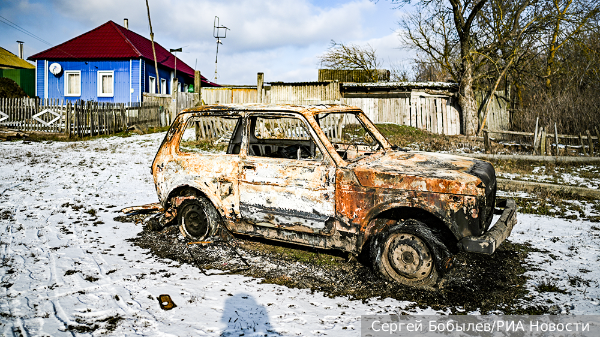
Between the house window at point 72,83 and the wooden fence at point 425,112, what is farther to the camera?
the house window at point 72,83

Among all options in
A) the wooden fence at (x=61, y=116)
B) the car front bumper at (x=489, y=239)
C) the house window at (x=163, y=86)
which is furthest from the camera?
the house window at (x=163, y=86)

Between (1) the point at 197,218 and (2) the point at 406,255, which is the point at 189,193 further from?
(2) the point at 406,255

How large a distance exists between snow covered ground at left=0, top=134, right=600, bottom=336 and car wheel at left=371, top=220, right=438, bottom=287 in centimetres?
38

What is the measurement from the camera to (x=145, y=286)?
3824 mm

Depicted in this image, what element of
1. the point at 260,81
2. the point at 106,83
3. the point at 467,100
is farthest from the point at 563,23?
the point at 106,83

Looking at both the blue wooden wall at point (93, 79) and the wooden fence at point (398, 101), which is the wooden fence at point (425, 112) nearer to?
the wooden fence at point (398, 101)

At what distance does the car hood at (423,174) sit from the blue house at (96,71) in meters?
22.5

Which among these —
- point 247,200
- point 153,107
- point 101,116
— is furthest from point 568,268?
point 153,107

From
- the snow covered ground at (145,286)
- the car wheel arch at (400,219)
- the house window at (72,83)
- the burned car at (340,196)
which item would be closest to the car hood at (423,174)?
the burned car at (340,196)

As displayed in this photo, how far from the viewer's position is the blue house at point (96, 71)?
2400cm

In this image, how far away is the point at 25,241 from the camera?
502 centimetres

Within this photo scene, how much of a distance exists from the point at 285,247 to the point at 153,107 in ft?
54.7

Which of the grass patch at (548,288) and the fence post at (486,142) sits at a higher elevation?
the fence post at (486,142)

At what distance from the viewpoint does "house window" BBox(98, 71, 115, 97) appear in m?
24.3
